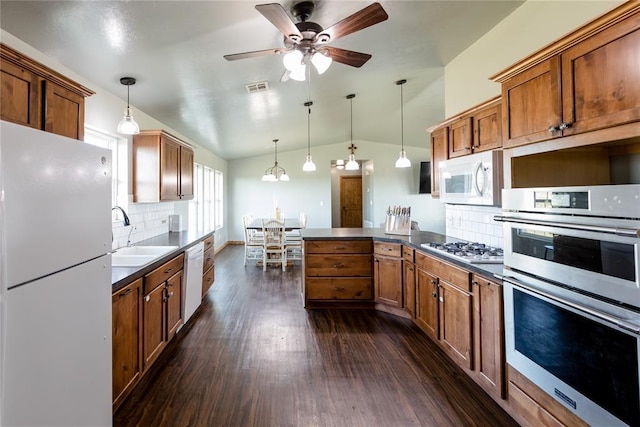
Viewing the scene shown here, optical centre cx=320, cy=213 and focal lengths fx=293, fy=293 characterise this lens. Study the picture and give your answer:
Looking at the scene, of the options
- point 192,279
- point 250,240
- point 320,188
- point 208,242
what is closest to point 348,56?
point 192,279

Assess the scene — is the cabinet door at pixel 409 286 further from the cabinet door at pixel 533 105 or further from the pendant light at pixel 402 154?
the pendant light at pixel 402 154

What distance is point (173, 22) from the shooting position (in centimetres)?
193

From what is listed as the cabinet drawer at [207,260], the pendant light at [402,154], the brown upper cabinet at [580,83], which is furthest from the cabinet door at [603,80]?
the cabinet drawer at [207,260]

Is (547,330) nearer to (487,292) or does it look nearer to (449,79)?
(487,292)

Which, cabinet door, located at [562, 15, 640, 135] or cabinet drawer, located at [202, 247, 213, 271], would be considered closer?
cabinet door, located at [562, 15, 640, 135]

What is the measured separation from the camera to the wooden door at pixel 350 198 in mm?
10359

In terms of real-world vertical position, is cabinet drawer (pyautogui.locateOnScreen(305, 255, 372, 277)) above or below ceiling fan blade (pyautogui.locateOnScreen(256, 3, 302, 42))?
below

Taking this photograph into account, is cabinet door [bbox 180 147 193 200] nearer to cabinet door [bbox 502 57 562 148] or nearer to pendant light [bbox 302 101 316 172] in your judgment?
pendant light [bbox 302 101 316 172]

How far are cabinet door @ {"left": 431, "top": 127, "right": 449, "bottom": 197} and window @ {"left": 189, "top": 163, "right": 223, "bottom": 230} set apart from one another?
14.8 feet

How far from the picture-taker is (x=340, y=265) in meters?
3.50

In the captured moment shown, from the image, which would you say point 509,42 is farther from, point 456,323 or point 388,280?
point 388,280

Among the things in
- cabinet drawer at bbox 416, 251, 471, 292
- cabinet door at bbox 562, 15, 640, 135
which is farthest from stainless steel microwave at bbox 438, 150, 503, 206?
cabinet door at bbox 562, 15, 640, 135

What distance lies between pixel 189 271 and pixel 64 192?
76.9 inches

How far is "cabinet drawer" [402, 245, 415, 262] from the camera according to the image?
9.80 ft
